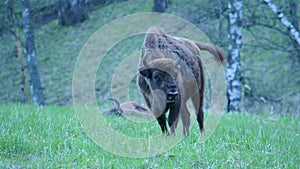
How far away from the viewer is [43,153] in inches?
243

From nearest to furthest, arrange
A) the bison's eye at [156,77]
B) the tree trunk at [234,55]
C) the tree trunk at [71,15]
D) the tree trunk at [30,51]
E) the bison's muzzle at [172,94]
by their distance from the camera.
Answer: the bison's muzzle at [172,94], the bison's eye at [156,77], the tree trunk at [234,55], the tree trunk at [30,51], the tree trunk at [71,15]

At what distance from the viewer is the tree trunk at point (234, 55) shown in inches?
624

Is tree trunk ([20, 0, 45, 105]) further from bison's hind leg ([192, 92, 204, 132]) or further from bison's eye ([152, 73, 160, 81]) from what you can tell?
bison's eye ([152, 73, 160, 81])

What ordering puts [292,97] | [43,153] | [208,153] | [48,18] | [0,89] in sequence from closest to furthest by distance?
[43,153], [208,153], [292,97], [0,89], [48,18]

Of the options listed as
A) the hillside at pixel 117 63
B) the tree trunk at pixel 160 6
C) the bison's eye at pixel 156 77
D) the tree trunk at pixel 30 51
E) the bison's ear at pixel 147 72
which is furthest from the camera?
the tree trunk at pixel 160 6

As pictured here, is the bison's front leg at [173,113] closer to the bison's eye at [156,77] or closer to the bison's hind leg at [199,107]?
the bison's eye at [156,77]

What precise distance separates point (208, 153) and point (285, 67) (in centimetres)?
1728

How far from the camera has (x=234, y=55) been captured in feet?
53.9

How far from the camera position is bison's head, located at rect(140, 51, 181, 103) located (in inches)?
317

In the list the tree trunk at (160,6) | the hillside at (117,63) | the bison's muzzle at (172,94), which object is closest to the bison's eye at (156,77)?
the bison's muzzle at (172,94)

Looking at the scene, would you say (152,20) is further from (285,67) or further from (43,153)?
(43,153)

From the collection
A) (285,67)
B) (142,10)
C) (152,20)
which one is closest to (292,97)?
(285,67)

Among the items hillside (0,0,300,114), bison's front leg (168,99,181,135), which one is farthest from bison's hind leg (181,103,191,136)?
hillside (0,0,300,114)

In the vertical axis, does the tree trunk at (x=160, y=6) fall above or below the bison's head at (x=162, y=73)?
above
